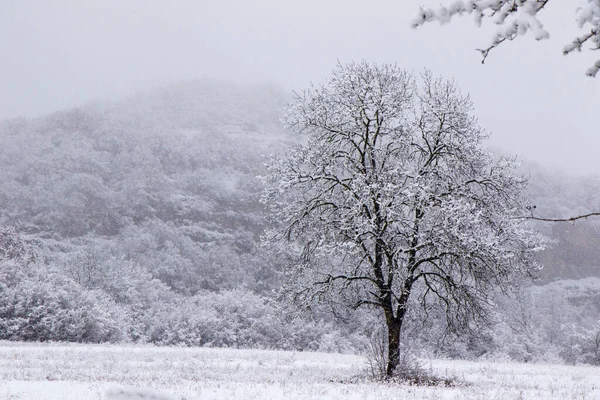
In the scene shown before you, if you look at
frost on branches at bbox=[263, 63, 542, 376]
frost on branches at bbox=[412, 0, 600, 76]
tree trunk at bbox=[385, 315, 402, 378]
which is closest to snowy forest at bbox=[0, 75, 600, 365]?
tree trunk at bbox=[385, 315, 402, 378]

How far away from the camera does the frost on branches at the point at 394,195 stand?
12.5 m

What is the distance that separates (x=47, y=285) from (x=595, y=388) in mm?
23082

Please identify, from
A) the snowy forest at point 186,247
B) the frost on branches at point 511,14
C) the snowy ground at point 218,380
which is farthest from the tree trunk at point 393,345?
the frost on branches at point 511,14

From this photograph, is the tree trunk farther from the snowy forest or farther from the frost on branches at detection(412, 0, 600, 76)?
the frost on branches at detection(412, 0, 600, 76)

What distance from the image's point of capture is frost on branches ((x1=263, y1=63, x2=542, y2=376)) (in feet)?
41.1

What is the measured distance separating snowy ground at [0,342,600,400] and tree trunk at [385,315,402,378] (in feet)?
3.88

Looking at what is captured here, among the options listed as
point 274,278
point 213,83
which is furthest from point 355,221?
point 213,83

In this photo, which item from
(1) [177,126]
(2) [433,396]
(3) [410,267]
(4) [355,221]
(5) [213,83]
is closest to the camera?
(2) [433,396]

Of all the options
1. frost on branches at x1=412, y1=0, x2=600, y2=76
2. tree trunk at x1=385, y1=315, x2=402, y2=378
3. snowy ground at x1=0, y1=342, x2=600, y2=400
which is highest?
frost on branches at x1=412, y1=0, x2=600, y2=76

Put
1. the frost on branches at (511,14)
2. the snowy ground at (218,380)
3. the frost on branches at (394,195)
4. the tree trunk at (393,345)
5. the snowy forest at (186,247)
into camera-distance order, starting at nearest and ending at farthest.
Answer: the frost on branches at (511,14)
the snowy ground at (218,380)
the frost on branches at (394,195)
the tree trunk at (393,345)
the snowy forest at (186,247)

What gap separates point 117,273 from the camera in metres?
38.7

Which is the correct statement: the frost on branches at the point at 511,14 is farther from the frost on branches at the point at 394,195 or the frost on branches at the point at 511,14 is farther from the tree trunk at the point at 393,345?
the tree trunk at the point at 393,345

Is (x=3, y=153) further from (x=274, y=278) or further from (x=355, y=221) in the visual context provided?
(x=355, y=221)

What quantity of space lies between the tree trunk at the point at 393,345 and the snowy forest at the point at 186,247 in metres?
0.42
